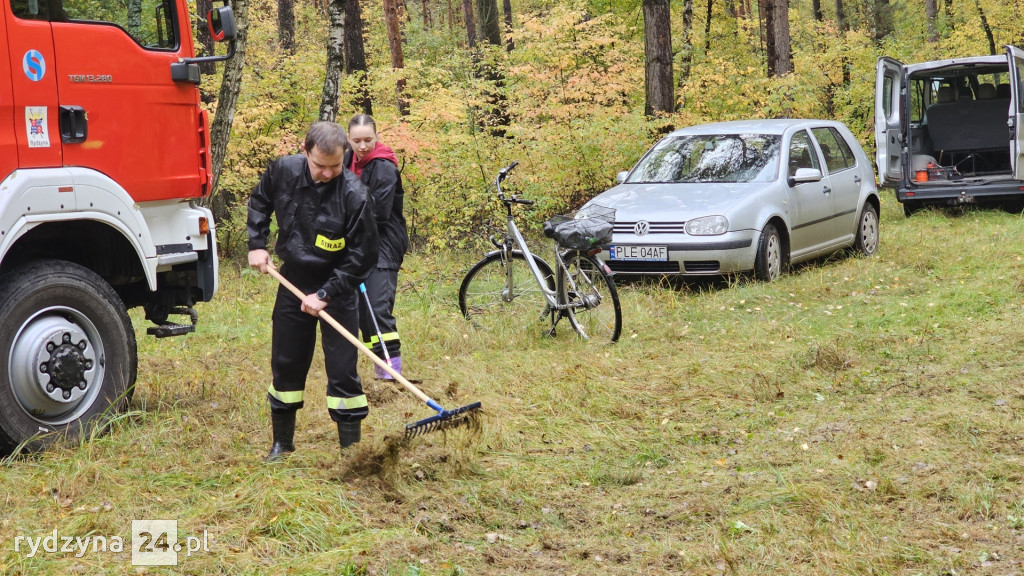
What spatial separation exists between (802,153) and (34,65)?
7.99 m

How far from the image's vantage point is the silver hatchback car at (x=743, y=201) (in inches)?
372

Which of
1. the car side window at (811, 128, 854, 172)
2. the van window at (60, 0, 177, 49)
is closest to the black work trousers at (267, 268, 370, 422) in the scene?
the van window at (60, 0, 177, 49)

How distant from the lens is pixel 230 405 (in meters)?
6.20

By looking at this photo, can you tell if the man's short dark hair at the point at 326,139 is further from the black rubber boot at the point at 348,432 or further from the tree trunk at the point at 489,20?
the tree trunk at the point at 489,20

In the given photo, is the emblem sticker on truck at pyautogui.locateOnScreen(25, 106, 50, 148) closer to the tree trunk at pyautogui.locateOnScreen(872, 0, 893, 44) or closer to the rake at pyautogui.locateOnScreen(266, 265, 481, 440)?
the rake at pyautogui.locateOnScreen(266, 265, 481, 440)

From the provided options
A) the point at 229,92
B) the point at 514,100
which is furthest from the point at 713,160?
the point at 514,100

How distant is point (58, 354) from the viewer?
518 cm

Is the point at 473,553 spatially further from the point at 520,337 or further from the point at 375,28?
the point at 375,28

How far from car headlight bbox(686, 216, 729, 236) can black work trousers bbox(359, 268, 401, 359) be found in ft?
12.0

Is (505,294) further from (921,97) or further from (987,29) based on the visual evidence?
(987,29)

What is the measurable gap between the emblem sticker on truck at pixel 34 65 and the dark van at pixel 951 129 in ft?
39.2

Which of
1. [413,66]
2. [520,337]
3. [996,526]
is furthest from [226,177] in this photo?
[996,526]

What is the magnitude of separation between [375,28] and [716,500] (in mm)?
34359

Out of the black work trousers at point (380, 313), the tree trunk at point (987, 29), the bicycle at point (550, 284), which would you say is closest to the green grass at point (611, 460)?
the bicycle at point (550, 284)
